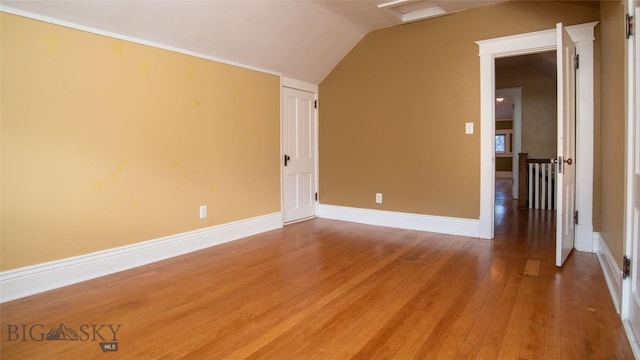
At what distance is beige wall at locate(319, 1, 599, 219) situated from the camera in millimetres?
4094

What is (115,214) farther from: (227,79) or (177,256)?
(227,79)

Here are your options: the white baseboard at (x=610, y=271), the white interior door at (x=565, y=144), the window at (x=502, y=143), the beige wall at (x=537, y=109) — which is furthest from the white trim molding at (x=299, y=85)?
the window at (x=502, y=143)

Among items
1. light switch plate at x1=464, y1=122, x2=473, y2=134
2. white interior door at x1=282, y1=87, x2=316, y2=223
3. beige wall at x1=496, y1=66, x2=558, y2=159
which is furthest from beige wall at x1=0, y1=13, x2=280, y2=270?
beige wall at x1=496, y1=66, x2=558, y2=159

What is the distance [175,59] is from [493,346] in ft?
11.3

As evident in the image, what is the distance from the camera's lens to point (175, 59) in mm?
3555

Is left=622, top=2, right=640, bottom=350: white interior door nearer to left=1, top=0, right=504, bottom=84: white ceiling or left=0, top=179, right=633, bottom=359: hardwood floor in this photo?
left=0, top=179, right=633, bottom=359: hardwood floor

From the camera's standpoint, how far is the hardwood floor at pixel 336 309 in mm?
1906

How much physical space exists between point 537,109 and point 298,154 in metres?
4.64

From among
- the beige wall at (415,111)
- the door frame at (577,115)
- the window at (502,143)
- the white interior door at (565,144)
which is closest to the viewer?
the white interior door at (565,144)

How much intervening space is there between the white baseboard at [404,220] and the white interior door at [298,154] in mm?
381

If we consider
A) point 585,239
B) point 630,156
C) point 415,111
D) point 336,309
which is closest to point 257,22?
point 415,111

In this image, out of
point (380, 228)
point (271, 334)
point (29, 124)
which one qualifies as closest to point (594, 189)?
point (380, 228)

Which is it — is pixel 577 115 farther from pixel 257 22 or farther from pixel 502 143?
pixel 502 143

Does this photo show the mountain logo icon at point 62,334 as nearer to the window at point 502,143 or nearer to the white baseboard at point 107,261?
the white baseboard at point 107,261
